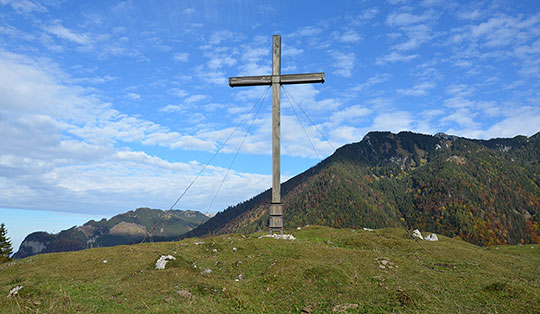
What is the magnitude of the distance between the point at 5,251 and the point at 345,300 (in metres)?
99.6

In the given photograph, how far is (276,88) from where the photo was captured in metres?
23.6

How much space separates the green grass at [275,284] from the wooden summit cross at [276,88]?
2545mm

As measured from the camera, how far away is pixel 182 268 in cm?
1741

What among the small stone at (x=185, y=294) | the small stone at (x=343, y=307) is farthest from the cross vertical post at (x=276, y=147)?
the small stone at (x=343, y=307)

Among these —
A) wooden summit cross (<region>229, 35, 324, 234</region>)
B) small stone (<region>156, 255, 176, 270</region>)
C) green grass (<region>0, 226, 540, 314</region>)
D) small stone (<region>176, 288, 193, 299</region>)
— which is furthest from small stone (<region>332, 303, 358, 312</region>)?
wooden summit cross (<region>229, 35, 324, 234</region>)

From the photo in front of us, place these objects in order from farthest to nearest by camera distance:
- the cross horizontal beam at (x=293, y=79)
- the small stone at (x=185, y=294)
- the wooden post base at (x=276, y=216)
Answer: the cross horizontal beam at (x=293, y=79) → the wooden post base at (x=276, y=216) → the small stone at (x=185, y=294)

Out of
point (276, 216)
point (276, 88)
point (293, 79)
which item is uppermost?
point (293, 79)

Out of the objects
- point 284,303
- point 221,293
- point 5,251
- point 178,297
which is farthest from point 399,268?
point 5,251

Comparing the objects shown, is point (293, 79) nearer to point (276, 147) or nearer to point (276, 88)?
point (276, 88)

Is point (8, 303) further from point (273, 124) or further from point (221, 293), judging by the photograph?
point (273, 124)

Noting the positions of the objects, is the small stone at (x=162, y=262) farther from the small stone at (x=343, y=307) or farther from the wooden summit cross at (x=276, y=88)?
the small stone at (x=343, y=307)

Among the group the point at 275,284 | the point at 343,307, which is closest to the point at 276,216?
the point at 275,284

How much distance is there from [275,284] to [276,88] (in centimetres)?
1438

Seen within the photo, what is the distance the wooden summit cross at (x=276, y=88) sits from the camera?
75.0 feet
